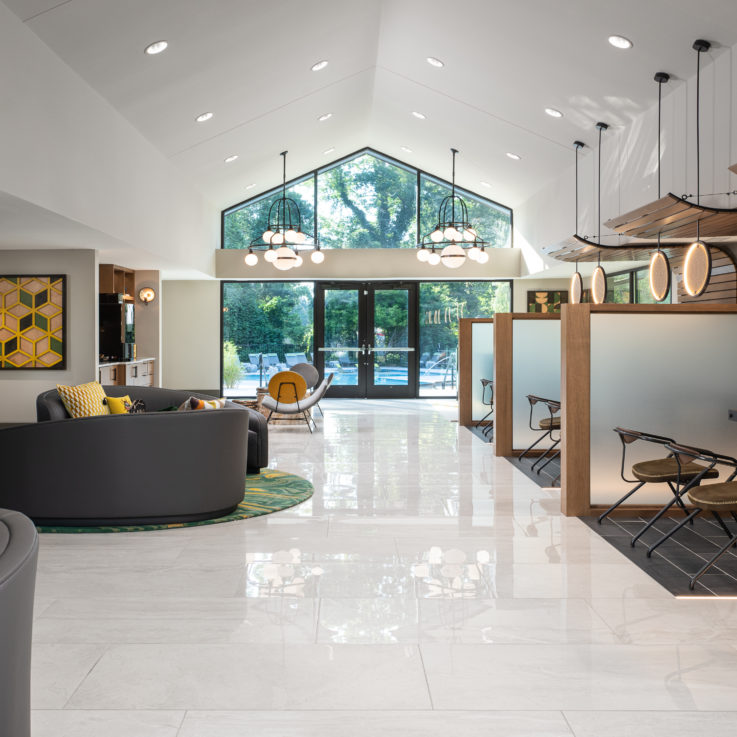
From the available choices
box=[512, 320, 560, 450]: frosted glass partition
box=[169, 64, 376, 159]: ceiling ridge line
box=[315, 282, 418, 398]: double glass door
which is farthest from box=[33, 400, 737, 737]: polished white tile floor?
box=[315, 282, 418, 398]: double glass door

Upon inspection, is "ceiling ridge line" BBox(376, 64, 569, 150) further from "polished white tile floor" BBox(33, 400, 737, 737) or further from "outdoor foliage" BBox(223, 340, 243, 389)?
"outdoor foliage" BBox(223, 340, 243, 389)

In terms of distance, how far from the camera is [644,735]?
253 cm

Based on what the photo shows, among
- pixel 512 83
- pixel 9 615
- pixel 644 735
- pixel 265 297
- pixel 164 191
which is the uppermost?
pixel 512 83

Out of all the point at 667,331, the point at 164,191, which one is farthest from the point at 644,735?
the point at 164,191

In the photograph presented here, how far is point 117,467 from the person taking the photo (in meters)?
5.04

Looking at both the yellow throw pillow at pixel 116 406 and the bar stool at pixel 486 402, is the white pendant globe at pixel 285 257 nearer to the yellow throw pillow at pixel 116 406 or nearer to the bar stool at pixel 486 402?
the bar stool at pixel 486 402

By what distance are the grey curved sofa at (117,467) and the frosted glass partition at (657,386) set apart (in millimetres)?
2794

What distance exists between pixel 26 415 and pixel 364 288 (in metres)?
7.77

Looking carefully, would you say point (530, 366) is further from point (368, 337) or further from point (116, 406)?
point (368, 337)

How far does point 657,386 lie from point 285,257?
5.64 meters

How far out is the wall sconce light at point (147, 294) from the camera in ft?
43.1

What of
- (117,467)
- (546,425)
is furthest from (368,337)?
(117,467)

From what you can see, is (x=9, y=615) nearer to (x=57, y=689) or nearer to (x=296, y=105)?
(x=57, y=689)

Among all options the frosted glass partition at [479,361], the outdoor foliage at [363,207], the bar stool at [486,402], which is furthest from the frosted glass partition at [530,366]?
the outdoor foliage at [363,207]
